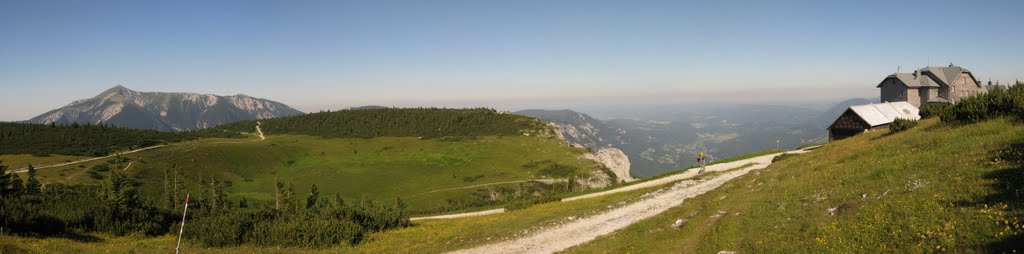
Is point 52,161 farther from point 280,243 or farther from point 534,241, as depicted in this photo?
point 534,241

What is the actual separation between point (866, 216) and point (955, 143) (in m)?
12.3

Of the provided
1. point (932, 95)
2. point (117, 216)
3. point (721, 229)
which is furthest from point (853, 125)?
point (117, 216)

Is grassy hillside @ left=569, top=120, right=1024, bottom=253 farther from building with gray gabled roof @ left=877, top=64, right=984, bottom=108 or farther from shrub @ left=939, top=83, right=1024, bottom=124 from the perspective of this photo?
building with gray gabled roof @ left=877, top=64, right=984, bottom=108

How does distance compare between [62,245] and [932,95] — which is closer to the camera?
[62,245]

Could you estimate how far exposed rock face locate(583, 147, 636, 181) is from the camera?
483 ft

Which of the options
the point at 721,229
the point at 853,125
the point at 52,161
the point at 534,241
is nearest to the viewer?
the point at 721,229

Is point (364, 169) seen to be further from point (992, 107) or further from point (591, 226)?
point (992, 107)

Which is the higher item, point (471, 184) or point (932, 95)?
point (932, 95)

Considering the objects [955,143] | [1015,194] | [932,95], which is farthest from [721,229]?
[932,95]

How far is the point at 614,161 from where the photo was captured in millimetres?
157500

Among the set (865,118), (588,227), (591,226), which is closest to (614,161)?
(865,118)

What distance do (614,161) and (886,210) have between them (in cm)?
14456

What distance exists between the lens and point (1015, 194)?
1292 cm

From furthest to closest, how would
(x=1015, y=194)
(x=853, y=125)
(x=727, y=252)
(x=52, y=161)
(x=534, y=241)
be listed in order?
1. (x=52, y=161)
2. (x=853, y=125)
3. (x=534, y=241)
4. (x=727, y=252)
5. (x=1015, y=194)
